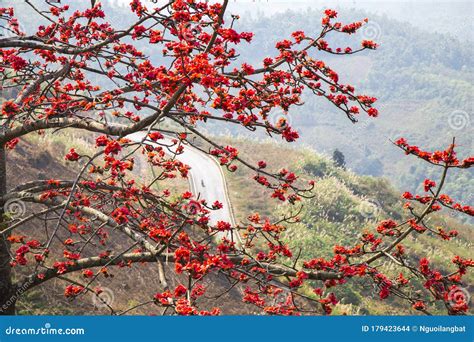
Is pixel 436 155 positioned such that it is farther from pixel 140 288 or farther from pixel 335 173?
pixel 335 173

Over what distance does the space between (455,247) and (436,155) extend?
27.3 metres

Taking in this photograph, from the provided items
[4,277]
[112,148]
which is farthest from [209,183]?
[112,148]

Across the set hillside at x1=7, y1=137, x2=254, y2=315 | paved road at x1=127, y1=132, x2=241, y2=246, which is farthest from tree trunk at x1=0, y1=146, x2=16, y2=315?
paved road at x1=127, y1=132, x2=241, y2=246

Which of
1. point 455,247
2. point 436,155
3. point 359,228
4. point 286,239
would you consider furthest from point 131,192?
point 455,247

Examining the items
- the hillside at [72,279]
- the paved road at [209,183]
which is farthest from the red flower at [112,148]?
the paved road at [209,183]

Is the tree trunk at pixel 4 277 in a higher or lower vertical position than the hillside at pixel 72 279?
lower

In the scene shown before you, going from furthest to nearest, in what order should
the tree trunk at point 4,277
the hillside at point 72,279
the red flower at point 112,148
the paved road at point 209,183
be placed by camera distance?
the paved road at point 209,183 → the hillside at point 72,279 → the tree trunk at point 4,277 → the red flower at point 112,148

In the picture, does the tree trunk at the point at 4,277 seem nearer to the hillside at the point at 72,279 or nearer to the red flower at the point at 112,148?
the hillside at the point at 72,279

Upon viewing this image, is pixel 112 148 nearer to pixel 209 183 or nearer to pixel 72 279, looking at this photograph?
pixel 72 279

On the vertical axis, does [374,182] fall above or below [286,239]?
above

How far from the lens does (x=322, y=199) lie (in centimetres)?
2972

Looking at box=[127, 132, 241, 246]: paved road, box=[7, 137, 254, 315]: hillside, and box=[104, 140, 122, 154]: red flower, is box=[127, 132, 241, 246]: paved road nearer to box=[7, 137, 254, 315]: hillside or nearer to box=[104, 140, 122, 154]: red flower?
box=[7, 137, 254, 315]: hillside

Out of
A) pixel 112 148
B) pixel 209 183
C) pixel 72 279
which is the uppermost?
pixel 209 183

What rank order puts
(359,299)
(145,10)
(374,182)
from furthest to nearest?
(374,182) → (359,299) → (145,10)
